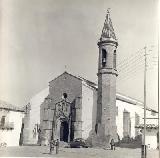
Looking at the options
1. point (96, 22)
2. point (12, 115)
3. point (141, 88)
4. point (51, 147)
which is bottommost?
point (51, 147)

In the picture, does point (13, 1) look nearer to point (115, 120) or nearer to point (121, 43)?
point (121, 43)

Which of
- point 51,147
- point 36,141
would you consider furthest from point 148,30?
point 36,141

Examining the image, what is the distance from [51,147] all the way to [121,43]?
857 mm

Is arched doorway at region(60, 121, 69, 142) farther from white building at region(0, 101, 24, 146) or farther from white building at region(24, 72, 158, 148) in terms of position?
white building at region(0, 101, 24, 146)

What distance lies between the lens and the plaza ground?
2689 millimetres

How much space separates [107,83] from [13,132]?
767 millimetres

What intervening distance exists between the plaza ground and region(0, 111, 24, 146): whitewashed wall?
6 centimetres

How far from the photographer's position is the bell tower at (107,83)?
112 inches

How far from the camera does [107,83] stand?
10.3 ft

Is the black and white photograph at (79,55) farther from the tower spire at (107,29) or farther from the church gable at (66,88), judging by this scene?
the church gable at (66,88)

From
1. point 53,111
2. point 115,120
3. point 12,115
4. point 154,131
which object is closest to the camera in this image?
point 154,131

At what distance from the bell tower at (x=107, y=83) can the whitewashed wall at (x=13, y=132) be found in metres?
0.60

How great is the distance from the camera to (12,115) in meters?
3.00

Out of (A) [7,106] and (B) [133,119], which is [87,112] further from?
(A) [7,106]
